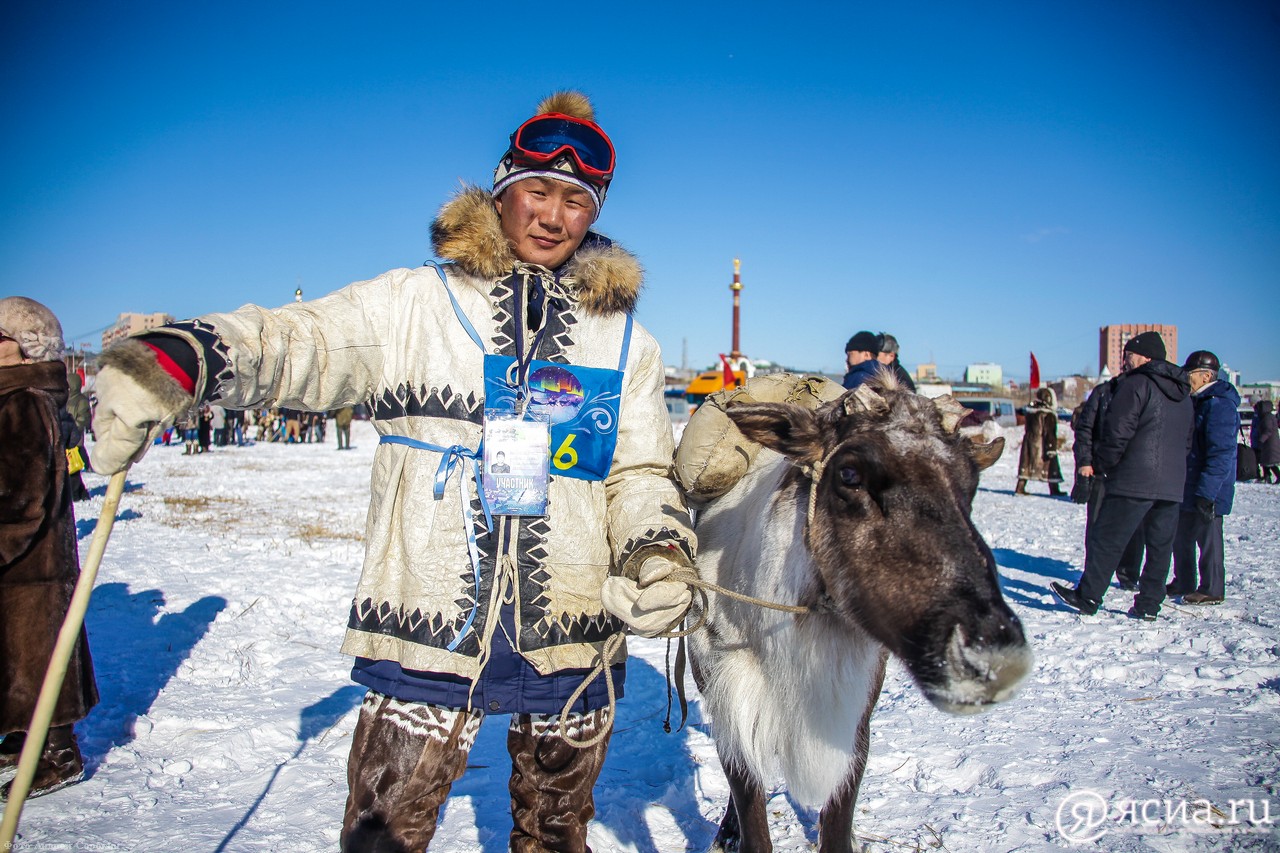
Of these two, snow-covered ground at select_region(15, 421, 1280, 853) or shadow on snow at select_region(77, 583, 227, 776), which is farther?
shadow on snow at select_region(77, 583, 227, 776)

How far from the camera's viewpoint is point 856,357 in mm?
6883

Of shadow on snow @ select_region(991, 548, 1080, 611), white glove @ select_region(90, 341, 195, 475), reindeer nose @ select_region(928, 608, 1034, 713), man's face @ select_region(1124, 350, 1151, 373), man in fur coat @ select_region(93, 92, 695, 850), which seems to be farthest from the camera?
shadow on snow @ select_region(991, 548, 1080, 611)

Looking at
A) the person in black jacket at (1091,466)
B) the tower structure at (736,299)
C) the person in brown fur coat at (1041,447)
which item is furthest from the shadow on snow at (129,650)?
the tower structure at (736,299)

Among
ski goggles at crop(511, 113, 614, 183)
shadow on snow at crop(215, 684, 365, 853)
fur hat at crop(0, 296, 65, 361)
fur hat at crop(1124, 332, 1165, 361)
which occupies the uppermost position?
ski goggles at crop(511, 113, 614, 183)

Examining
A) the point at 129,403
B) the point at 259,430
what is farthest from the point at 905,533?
the point at 259,430

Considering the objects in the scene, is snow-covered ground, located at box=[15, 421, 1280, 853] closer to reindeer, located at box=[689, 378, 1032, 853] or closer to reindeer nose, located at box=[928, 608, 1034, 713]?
reindeer, located at box=[689, 378, 1032, 853]

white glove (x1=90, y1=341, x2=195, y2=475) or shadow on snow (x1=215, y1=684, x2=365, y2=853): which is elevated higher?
white glove (x1=90, y1=341, x2=195, y2=475)

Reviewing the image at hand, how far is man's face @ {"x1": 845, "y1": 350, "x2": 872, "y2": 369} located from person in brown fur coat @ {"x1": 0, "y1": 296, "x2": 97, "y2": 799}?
Answer: 238 inches

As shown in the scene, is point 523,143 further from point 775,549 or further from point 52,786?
point 52,786

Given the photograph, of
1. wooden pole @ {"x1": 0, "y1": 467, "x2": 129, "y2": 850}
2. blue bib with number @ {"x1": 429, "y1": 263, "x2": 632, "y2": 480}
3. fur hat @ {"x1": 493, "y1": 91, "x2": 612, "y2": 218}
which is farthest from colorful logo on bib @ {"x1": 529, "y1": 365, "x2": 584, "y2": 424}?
wooden pole @ {"x1": 0, "y1": 467, "x2": 129, "y2": 850}

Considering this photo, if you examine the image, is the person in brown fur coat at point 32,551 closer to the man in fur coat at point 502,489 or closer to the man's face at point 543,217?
the man in fur coat at point 502,489

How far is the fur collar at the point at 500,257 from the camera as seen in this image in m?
2.11

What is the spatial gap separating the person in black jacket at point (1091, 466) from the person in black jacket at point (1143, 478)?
22cm

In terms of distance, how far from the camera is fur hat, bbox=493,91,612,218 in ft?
7.12
